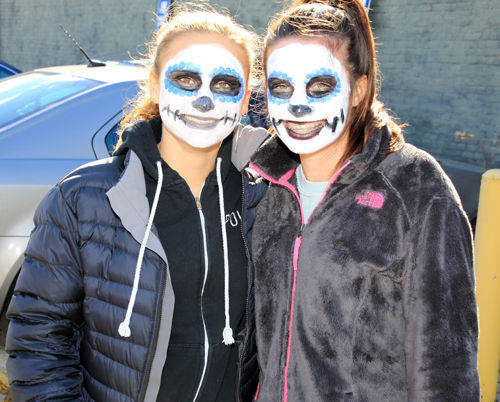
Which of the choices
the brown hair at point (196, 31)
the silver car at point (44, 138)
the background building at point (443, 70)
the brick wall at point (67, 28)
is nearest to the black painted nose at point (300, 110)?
the brown hair at point (196, 31)

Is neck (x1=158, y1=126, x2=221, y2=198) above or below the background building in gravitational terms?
below

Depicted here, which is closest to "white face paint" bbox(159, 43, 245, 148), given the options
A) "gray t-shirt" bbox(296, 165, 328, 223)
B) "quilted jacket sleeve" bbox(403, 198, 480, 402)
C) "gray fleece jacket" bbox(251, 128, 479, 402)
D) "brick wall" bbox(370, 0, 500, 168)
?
"gray t-shirt" bbox(296, 165, 328, 223)

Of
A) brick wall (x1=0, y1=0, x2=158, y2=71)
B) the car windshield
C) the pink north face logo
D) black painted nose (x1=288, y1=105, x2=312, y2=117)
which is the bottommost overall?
the pink north face logo

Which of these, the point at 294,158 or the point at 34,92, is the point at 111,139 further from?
the point at 294,158

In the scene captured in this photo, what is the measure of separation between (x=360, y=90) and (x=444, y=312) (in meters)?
0.90

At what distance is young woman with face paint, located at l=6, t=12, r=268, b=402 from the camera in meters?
1.50

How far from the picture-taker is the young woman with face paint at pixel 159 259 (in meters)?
1.50

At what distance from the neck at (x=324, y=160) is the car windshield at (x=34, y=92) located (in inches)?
75.6

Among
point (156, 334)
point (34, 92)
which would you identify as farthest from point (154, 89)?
point (34, 92)

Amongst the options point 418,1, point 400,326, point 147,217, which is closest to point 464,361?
point 400,326

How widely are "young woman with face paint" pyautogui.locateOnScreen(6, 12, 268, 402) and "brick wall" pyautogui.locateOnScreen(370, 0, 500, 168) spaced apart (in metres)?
6.12

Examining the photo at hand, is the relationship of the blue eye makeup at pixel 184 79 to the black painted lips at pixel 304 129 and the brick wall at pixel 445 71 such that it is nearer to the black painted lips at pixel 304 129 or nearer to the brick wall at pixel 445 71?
the black painted lips at pixel 304 129

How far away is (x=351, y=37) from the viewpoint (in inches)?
65.4

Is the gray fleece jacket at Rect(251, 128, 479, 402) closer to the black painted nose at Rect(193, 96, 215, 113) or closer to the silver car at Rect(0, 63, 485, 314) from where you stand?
the black painted nose at Rect(193, 96, 215, 113)
